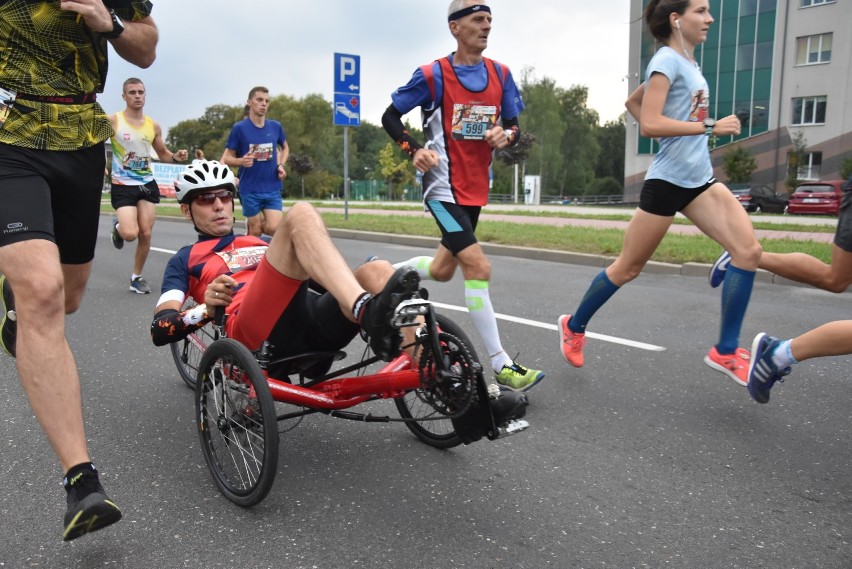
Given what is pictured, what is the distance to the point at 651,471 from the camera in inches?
124

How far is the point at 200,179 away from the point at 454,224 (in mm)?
1424

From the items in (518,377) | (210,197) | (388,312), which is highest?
(210,197)

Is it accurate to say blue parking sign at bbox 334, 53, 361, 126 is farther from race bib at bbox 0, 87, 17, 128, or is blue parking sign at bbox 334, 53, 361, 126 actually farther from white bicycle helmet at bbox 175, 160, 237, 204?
race bib at bbox 0, 87, 17, 128

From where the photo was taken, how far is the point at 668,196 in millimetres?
4281

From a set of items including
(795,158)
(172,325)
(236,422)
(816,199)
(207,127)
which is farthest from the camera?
(207,127)

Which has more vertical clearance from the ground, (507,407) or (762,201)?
(762,201)

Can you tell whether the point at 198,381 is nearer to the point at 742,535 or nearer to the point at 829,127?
the point at 742,535

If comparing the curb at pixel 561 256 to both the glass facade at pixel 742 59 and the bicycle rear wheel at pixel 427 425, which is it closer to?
the bicycle rear wheel at pixel 427 425

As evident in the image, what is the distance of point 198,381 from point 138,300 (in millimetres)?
4669

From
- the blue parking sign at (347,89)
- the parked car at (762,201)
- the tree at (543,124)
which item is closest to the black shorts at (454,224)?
the blue parking sign at (347,89)

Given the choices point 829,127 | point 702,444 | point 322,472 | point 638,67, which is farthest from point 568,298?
point 638,67

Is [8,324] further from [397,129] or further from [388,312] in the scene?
[397,129]

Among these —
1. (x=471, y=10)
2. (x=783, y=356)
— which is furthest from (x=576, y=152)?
(x=783, y=356)

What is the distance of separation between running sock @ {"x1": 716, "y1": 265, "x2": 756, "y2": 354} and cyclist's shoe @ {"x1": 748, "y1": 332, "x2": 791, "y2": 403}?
39 cm
